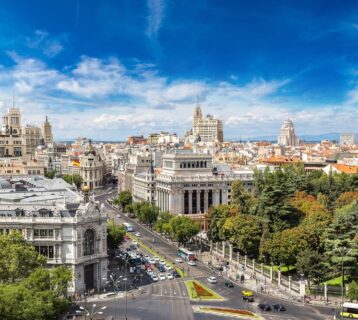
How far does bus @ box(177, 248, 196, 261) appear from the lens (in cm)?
10181

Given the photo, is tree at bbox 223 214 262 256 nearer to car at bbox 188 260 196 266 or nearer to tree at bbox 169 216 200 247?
car at bbox 188 260 196 266

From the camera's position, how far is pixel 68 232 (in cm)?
7931

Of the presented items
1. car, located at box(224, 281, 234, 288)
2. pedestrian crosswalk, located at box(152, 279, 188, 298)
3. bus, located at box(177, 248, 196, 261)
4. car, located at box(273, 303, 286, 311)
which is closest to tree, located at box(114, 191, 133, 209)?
bus, located at box(177, 248, 196, 261)

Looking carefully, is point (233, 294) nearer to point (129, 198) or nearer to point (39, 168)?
point (129, 198)

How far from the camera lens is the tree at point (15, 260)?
67.2 metres

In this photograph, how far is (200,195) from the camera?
14238cm

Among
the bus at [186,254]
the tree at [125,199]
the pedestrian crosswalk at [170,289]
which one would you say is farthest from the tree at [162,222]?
the tree at [125,199]

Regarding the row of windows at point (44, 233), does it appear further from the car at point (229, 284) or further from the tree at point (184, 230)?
the tree at point (184, 230)

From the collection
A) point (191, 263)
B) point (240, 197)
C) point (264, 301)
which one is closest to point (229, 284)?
point (264, 301)

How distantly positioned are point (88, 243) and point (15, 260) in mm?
16027

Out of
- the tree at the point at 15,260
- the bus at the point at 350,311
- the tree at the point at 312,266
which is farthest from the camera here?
the tree at the point at 312,266

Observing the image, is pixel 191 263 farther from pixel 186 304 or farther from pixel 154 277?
pixel 186 304

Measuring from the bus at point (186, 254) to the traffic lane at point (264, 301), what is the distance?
16005 mm

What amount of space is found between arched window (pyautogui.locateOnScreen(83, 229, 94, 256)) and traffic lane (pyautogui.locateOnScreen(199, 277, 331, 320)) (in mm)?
20254
